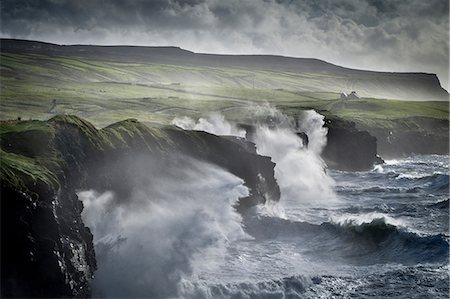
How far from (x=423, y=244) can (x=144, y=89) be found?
107 m

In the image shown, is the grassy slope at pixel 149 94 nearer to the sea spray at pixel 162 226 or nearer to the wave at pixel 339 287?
the sea spray at pixel 162 226

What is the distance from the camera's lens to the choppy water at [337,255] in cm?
2417

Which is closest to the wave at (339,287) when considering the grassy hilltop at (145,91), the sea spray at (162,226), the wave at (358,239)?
the sea spray at (162,226)

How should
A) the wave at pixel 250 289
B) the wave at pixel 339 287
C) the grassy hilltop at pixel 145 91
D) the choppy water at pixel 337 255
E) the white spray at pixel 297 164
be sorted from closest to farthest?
1. the wave at pixel 250 289
2. the wave at pixel 339 287
3. the choppy water at pixel 337 255
4. the white spray at pixel 297 164
5. the grassy hilltop at pixel 145 91

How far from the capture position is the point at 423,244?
102 ft

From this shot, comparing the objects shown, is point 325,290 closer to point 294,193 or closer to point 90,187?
point 90,187

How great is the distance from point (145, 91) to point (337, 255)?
103 meters

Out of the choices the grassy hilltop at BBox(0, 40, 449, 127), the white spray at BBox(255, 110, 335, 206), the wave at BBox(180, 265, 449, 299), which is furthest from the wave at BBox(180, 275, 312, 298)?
the grassy hilltop at BBox(0, 40, 449, 127)

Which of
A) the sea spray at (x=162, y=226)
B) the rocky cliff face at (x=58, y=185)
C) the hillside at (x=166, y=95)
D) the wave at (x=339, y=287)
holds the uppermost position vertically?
the hillside at (x=166, y=95)

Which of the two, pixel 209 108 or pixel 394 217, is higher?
pixel 209 108

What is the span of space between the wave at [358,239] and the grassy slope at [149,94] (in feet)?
108

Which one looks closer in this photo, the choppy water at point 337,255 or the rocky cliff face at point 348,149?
the choppy water at point 337,255

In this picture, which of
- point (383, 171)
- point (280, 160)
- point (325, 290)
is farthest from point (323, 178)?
point (325, 290)

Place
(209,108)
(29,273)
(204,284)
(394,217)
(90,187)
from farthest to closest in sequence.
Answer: (209,108) → (394,217) → (90,187) → (204,284) → (29,273)
